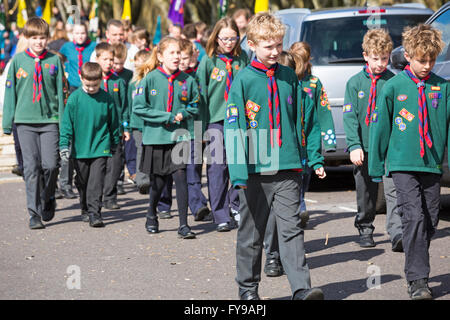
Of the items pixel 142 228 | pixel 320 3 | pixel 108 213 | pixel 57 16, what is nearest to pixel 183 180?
pixel 142 228

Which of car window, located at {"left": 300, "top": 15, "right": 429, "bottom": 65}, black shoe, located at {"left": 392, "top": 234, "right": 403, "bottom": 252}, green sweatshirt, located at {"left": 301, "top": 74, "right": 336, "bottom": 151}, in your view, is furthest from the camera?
car window, located at {"left": 300, "top": 15, "right": 429, "bottom": 65}

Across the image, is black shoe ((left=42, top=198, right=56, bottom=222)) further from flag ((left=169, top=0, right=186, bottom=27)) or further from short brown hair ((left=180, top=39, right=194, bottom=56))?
flag ((left=169, top=0, right=186, bottom=27))

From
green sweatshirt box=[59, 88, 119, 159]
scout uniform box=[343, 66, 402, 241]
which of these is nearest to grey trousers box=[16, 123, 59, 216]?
green sweatshirt box=[59, 88, 119, 159]

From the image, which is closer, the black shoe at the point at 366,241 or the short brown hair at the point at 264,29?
the short brown hair at the point at 264,29

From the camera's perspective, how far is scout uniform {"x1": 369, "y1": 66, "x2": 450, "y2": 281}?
20.8 ft

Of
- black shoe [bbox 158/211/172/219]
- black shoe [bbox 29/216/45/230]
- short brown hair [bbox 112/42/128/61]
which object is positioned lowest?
black shoe [bbox 158/211/172/219]

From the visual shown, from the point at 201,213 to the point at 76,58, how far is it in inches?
168

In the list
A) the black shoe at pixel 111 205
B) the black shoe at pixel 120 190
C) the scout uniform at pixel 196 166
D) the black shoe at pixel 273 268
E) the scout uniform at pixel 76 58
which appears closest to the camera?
the black shoe at pixel 273 268

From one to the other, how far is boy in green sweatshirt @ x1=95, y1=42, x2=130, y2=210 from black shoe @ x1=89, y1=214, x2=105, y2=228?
136 centimetres

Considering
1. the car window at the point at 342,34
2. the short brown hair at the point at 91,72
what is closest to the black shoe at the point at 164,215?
the short brown hair at the point at 91,72

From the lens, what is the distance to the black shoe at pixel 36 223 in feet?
31.1

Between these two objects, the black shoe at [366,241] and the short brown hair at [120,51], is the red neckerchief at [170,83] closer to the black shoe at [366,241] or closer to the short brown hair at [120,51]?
the black shoe at [366,241]

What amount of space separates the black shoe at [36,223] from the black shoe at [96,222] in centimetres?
51

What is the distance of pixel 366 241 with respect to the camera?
8.12m
